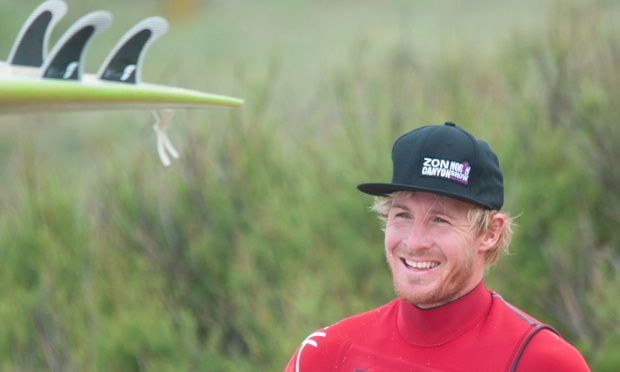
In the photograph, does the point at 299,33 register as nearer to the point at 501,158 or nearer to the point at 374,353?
the point at 501,158

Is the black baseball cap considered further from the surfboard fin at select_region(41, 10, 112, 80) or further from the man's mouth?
the surfboard fin at select_region(41, 10, 112, 80)

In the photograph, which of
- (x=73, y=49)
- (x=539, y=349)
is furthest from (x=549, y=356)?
(x=73, y=49)

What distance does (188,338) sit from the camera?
398 inches

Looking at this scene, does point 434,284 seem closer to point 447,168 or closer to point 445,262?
point 445,262

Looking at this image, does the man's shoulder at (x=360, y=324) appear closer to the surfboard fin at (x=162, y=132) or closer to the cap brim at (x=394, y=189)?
the cap brim at (x=394, y=189)

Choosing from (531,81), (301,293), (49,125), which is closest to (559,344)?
(301,293)

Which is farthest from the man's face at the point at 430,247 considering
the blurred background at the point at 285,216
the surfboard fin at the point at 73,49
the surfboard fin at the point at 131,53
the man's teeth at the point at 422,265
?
the blurred background at the point at 285,216

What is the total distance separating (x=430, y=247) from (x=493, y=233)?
0.75 feet

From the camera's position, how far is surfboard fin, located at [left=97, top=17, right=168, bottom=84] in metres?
2.25

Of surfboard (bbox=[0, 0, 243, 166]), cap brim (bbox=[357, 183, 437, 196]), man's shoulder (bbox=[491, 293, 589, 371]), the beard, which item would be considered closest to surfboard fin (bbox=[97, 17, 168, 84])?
surfboard (bbox=[0, 0, 243, 166])

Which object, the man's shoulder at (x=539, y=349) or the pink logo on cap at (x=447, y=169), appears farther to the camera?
the pink logo on cap at (x=447, y=169)

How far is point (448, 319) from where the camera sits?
280 cm

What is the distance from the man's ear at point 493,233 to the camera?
9.23 ft

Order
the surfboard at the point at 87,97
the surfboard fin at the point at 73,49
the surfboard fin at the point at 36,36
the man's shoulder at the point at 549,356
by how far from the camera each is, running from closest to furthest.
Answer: the surfboard at the point at 87,97 → the surfboard fin at the point at 73,49 → the surfboard fin at the point at 36,36 → the man's shoulder at the point at 549,356
